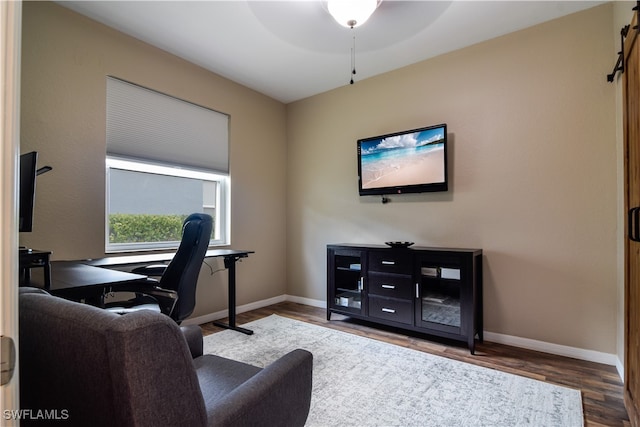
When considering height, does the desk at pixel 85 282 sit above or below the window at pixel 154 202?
below

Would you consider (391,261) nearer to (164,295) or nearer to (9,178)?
(164,295)

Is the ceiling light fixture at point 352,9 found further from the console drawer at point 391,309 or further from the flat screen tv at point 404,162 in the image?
the console drawer at point 391,309

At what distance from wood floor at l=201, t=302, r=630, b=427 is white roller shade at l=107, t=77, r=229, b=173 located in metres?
1.83

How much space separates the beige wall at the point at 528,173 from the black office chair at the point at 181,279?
82.4 inches

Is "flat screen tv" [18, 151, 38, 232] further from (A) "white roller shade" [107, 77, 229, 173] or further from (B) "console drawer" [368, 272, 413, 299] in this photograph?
(B) "console drawer" [368, 272, 413, 299]

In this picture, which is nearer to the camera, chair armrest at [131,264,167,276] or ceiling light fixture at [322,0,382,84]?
ceiling light fixture at [322,0,382,84]

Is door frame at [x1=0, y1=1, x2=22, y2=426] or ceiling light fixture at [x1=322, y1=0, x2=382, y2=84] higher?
ceiling light fixture at [x1=322, y1=0, x2=382, y2=84]

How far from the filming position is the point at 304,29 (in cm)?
273

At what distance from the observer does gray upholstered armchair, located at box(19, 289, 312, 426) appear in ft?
2.07

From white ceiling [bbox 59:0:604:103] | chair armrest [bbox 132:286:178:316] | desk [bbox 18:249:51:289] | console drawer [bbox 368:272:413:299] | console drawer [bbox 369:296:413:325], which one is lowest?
console drawer [bbox 369:296:413:325]

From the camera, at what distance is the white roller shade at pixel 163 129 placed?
279cm

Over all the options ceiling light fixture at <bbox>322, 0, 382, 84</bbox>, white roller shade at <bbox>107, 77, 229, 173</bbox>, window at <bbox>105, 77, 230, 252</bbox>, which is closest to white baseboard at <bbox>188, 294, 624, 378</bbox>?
window at <bbox>105, 77, 230, 252</bbox>

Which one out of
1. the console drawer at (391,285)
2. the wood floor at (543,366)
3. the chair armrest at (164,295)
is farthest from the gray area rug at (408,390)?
the chair armrest at (164,295)

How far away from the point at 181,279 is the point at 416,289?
2011 millimetres
